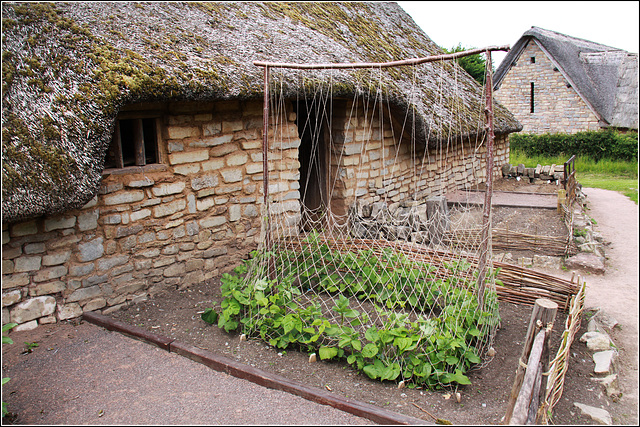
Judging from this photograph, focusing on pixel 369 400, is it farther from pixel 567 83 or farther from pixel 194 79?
pixel 567 83

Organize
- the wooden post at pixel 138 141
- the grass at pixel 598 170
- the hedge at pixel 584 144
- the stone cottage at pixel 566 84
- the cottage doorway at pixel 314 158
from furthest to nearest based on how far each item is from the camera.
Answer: the stone cottage at pixel 566 84 < the hedge at pixel 584 144 < the grass at pixel 598 170 < the cottage doorway at pixel 314 158 < the wooden post at pixel 138 141

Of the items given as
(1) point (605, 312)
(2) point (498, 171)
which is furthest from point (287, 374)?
(2) point (498, 171)

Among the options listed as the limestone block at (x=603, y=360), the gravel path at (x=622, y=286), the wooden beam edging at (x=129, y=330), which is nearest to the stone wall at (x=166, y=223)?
the wooden beam edging at (x=129, y=330)

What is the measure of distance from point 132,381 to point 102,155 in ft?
5.88

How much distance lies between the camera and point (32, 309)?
4.07 meters

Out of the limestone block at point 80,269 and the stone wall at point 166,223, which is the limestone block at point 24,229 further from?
the limestone block at point 80,269

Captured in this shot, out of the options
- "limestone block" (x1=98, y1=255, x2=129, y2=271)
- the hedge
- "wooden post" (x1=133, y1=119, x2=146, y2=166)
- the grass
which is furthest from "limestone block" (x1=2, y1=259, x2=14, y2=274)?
the hedge

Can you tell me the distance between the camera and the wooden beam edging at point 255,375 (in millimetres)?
2957

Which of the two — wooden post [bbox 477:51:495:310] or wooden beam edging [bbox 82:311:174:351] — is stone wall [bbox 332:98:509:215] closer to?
wooden post [bbox 477:51:495:310]

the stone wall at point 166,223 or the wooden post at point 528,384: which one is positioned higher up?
the stone wall at point 166,223

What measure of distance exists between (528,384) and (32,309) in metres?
3.77

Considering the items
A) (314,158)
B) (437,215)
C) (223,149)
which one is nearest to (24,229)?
(223,149)

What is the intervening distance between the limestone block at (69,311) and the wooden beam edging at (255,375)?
0.21ft

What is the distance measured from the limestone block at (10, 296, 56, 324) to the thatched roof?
32.1 inches
